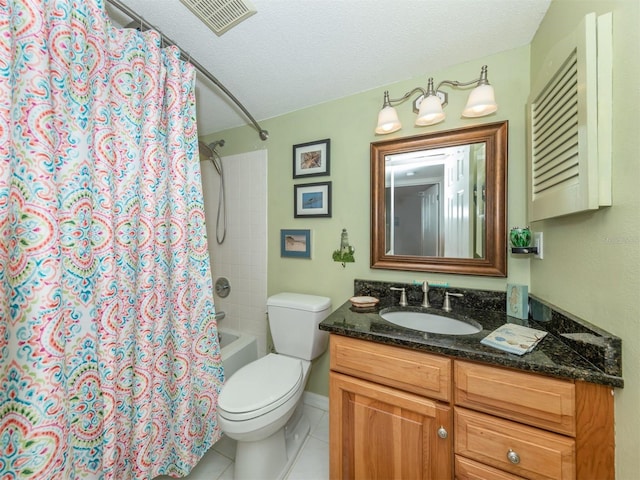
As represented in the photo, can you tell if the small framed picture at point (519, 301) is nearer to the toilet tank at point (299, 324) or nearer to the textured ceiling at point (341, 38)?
the toilet tank at point (299, 324)

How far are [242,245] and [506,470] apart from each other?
1916mm

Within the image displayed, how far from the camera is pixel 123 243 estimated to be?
1.03 metres

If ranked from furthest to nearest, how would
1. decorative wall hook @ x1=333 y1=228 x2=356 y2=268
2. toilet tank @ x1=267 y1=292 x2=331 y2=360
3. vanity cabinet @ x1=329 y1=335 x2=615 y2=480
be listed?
decorative wall hook @ x1=333 y1=228 x2=356 y2=268 < toilet tank @ x1=267 y1=292 x2=331 y2=360 < vanity cabinet @ x1=329 y1=335 x2=615 y2=480

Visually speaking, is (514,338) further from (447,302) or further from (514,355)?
(447,302)

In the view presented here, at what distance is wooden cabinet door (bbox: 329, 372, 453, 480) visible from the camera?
0.89m

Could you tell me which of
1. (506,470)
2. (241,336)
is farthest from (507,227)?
(241,336)

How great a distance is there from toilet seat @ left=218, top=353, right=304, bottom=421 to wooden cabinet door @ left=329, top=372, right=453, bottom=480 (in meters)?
0.26

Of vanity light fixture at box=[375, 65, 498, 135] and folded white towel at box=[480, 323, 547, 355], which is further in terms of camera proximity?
vanity light fixture at box=[375, 65, 498, 135]

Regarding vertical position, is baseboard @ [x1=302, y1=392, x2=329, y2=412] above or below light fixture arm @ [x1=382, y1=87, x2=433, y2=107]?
below

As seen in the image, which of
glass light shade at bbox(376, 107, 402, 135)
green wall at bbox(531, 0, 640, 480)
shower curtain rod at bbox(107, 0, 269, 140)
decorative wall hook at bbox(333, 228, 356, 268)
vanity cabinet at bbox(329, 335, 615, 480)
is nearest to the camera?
green wall at bbox(531, 0, 640, 480)

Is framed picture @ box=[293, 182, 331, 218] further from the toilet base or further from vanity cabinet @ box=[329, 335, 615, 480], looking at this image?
the toilet base

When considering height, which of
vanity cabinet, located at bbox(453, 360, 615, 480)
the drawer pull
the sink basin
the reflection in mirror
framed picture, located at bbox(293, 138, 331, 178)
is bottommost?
the drawer pull

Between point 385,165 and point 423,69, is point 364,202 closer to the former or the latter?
point 385,165

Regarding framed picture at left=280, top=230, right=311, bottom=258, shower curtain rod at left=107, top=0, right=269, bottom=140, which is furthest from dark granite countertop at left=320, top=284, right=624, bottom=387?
shower curtain rod at left=107, top=0, right=269, bottom=140
